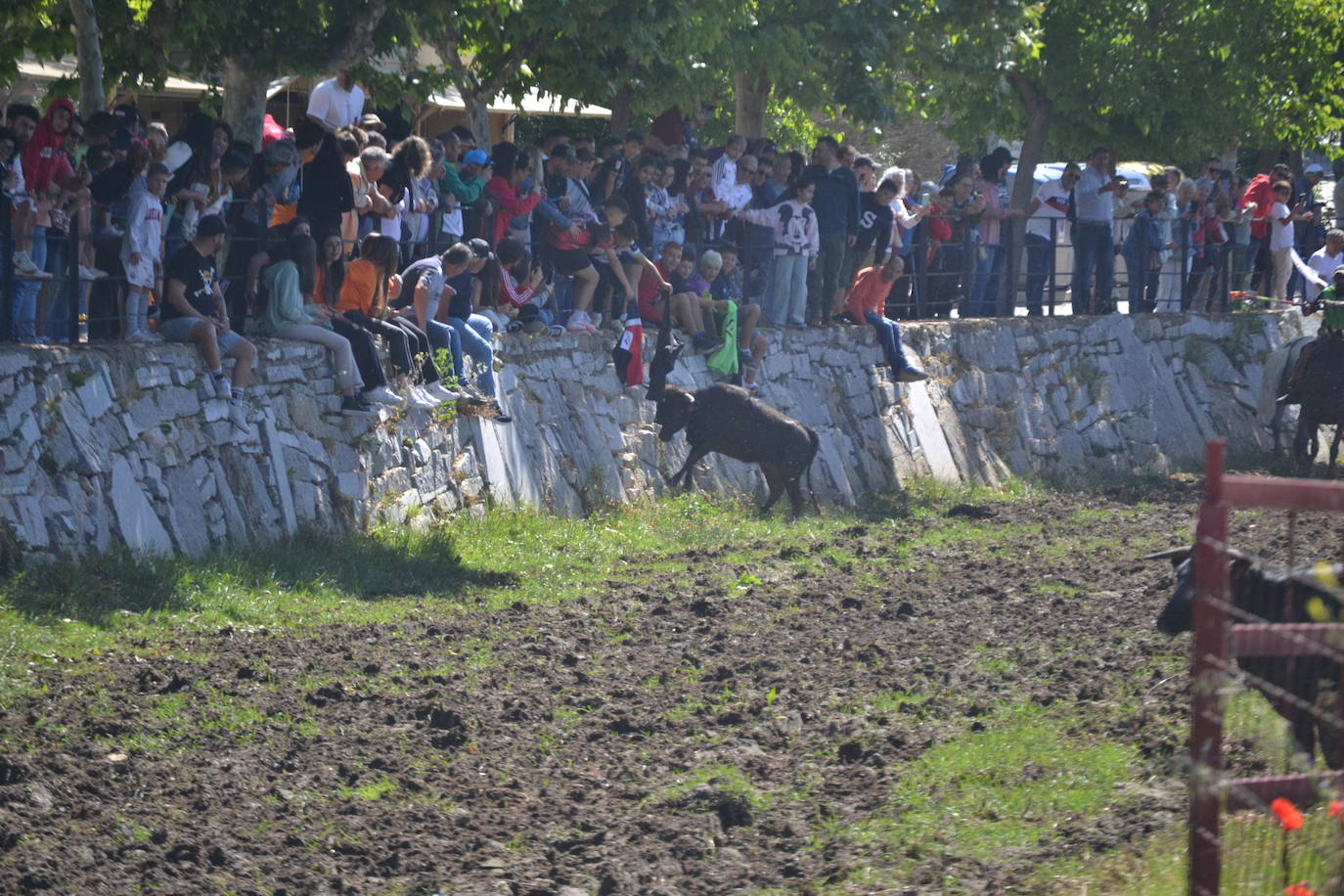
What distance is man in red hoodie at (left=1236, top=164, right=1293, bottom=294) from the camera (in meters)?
23.1

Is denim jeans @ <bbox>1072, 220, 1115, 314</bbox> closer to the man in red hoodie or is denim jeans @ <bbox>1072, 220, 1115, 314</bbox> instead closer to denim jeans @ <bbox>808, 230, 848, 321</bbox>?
the man in red hoodie

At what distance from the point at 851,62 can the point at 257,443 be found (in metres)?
9.93

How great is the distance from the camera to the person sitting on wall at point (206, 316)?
11.9 metres

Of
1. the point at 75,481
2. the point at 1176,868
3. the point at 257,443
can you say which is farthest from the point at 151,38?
the point at 1176,868

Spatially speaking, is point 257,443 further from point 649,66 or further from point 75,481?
point 649,66

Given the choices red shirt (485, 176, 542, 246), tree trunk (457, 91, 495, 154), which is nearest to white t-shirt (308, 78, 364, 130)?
red shirt (485, 176, 542, 246)

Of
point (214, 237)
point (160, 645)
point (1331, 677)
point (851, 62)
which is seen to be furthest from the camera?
point (851, 62)

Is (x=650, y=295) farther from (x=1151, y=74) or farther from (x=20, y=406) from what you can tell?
(x=1151, y=74)

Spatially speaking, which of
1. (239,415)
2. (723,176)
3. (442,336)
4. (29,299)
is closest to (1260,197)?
(723,176)

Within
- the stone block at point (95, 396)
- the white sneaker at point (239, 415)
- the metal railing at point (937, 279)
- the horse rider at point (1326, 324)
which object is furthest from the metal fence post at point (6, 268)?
the horse rider at point (1326, 324)

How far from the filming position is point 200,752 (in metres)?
7.69

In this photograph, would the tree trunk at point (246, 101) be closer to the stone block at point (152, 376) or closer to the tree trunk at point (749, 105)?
the stone block at point (152, 376)

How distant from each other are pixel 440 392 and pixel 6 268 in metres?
3.53

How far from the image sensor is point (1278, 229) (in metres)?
23.3
